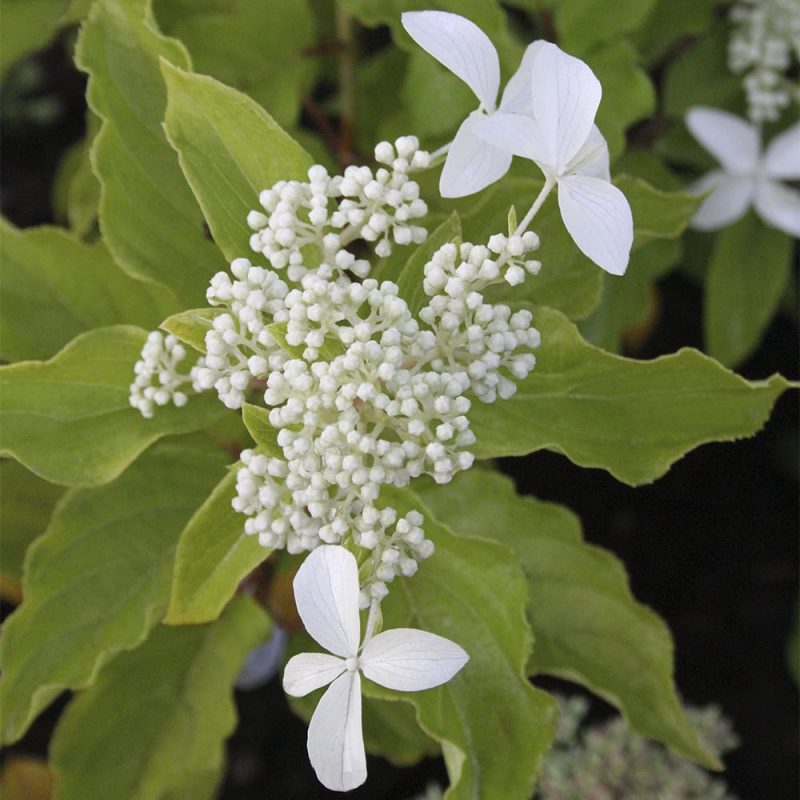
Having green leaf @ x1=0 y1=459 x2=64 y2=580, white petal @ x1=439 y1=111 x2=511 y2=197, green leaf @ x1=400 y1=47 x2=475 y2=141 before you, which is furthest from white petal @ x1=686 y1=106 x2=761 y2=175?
green leaf @ x1=0 y1=459 x2=64 y2=580

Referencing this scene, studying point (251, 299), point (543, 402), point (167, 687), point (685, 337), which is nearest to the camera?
point (251, 299)

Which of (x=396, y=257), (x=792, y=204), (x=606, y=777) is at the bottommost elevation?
(x=606, y=777)

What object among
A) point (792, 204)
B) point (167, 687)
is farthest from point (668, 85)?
point (167, 687)

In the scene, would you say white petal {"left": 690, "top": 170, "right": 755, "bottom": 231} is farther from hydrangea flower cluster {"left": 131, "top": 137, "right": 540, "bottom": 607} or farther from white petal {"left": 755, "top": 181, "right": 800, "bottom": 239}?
hydrangea flower cluster {"left": 131, "top": 137, "right": 540, "bottom": 607}

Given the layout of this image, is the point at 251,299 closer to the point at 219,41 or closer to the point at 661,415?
the point at 661,415

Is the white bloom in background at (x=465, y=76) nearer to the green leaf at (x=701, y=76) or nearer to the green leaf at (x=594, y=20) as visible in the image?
the green leaf at (x=594, y=20)

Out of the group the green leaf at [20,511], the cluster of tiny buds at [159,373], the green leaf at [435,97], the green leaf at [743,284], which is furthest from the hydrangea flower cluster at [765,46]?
the green leaf at [20,511]

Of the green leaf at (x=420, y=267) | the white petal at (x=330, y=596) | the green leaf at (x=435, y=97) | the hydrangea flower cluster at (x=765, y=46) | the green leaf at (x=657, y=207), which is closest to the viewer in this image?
the white petal at (x=330, y=596)
